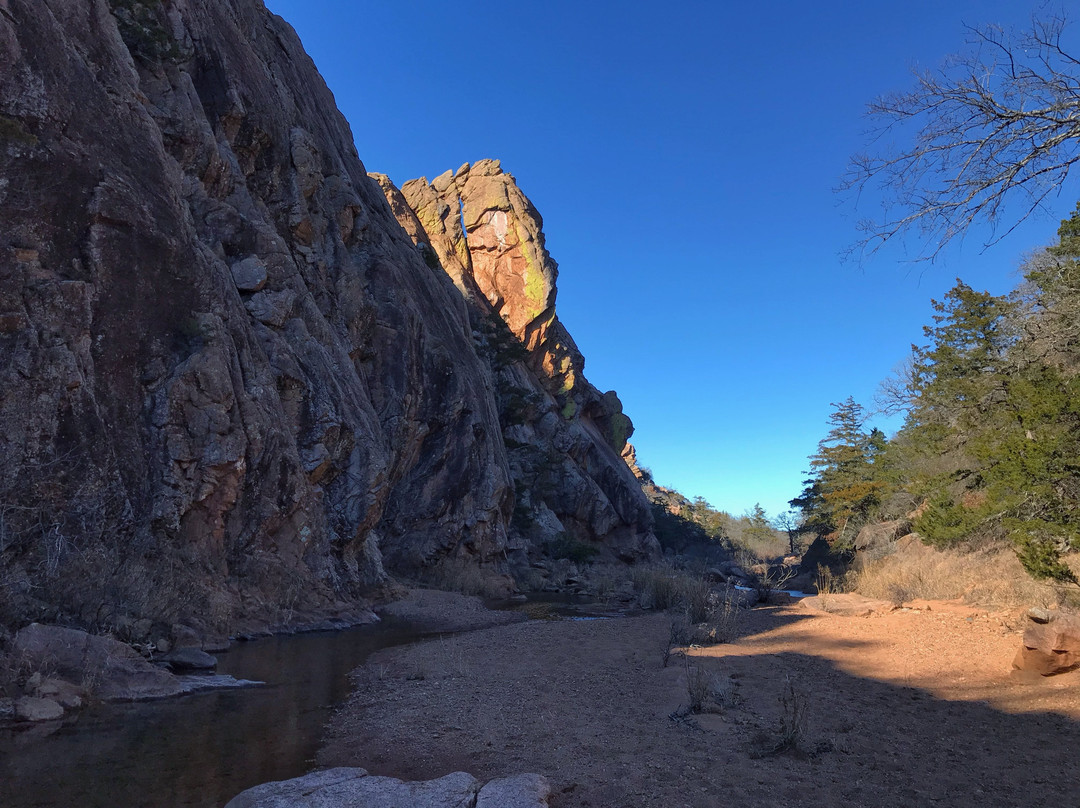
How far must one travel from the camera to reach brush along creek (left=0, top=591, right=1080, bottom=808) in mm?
4488

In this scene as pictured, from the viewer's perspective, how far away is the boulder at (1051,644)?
274 inches

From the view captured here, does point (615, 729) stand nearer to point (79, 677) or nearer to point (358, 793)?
point (358, 793)

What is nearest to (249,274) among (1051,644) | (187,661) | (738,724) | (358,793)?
(187,661)

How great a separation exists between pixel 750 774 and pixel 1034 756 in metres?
2.39

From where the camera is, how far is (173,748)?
523cm

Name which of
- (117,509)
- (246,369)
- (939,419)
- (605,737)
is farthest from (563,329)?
(605,737)

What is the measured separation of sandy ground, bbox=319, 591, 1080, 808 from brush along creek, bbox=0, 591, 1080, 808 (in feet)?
0.09

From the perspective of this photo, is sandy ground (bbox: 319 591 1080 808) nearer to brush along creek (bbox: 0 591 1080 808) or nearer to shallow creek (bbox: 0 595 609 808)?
brush along creek (bbox: 0 591 1080 808)

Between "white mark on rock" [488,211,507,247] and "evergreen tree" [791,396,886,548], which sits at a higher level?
"white mark on rock" [488,211,507,247]

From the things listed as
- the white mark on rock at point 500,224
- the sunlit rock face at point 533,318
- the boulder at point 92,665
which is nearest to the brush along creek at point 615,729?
the boulder at point 92,665

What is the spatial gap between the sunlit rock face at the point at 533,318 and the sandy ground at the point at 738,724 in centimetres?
3475

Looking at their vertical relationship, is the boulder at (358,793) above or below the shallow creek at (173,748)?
above

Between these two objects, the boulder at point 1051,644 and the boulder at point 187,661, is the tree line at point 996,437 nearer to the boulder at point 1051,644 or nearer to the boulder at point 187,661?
the boulder at point 1051,644

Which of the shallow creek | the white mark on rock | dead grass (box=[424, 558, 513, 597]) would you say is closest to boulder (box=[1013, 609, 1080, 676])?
the shallow creek
